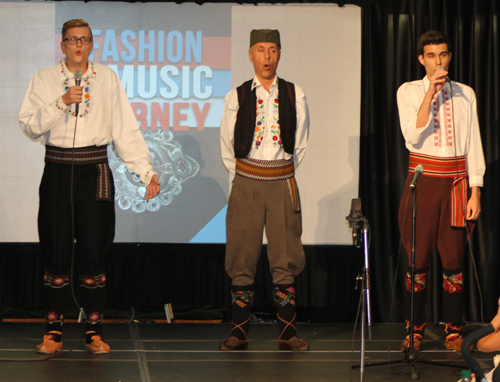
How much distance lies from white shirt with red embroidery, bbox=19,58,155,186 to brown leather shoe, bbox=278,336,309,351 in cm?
116

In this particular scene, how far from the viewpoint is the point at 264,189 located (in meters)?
3.58

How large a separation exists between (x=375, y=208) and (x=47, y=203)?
2323 millimetres

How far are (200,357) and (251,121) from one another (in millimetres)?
1286

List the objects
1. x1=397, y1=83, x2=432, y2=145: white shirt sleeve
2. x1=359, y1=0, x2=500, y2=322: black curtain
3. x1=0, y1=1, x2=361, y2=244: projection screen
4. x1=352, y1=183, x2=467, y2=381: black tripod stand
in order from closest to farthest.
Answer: x1=352, y1=183, x2=467, y2=381: black tripod stand < x1=397, y1=83, x2=432, y2=145: white shirt sleeve < x1=0, y1=1, x2=361, y2=244: projection screen < x1=359, y1=0, x2=500, y2=322: black curtain

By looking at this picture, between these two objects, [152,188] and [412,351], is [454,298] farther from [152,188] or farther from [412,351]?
[152,188]

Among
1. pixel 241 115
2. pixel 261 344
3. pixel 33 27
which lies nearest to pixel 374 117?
pixel 241 115

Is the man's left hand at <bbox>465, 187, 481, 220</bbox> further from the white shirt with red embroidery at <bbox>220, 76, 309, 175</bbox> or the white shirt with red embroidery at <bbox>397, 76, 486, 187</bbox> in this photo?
the white shirt with red embroidery at <bbox>220, 76, 309, 175</bbox>

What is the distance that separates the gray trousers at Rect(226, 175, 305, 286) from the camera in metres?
3.59

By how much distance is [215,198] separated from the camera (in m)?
4.61

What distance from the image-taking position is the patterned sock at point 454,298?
3619mm

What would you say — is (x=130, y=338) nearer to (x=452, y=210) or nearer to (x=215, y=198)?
(x=215, y=198)

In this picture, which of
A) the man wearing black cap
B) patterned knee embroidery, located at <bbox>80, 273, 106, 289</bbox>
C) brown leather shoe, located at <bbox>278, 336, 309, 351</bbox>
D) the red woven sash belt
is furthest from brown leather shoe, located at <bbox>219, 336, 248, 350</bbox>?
the red woven sash belt

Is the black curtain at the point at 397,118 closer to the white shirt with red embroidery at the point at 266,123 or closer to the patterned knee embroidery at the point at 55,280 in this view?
the white shirt with red embroidery at the point at 266,123

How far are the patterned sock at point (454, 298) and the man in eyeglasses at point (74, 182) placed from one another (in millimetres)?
1702
